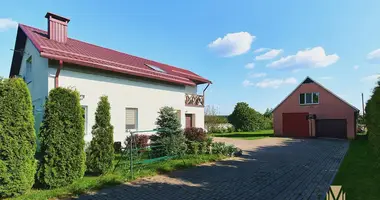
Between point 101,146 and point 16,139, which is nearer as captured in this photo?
point 16,139

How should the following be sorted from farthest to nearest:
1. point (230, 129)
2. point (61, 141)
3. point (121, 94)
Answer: point (230, 129), point (121, 94), point (61, 141)

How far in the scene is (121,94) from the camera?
1365 centimetres

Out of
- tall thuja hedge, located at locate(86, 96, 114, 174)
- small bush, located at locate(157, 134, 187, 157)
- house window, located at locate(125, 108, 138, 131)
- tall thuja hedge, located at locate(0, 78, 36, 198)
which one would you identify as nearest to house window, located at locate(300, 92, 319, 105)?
house window, located at locate(125, 108, 138, 131)

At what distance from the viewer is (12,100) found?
638cm

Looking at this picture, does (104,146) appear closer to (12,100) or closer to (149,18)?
(12,100)

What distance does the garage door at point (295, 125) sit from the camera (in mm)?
26672

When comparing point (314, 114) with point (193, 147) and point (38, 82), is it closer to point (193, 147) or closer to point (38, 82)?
point (193, 147)

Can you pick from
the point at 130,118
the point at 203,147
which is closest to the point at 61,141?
the point at 203,147

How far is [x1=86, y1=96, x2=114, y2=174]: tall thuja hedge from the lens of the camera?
8.25 meters

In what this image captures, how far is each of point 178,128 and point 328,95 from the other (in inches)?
800

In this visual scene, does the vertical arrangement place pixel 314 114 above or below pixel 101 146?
above

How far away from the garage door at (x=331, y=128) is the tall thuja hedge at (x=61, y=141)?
24838 mm

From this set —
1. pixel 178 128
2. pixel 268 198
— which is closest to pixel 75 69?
pixel 178 128

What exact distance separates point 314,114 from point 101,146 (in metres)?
23.8
